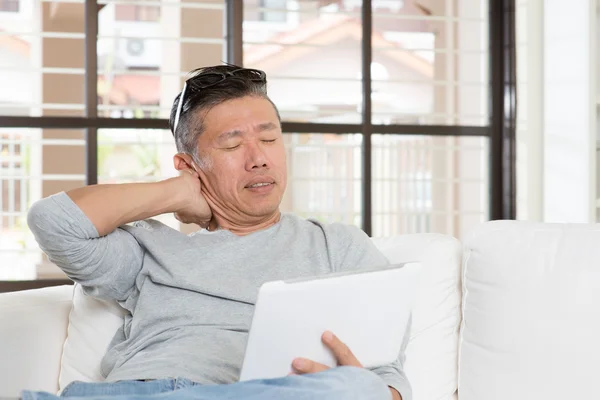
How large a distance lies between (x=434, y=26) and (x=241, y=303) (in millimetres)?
6127

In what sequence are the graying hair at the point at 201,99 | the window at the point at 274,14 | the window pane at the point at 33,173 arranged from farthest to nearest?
the window at the point at 274,14 < the window pane at the point at 33,173 < the graying hair at the point at 201,99

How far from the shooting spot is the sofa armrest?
1751mm

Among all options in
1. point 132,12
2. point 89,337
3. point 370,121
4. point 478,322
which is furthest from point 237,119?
point 132,12

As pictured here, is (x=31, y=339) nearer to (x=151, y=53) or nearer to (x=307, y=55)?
(x=307, y=55)

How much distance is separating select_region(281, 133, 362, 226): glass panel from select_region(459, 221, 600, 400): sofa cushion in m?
3.58

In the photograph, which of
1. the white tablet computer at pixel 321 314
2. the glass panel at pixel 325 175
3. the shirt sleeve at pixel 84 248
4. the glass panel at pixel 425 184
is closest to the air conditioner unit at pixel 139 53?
the glass panel at pixel 325 175

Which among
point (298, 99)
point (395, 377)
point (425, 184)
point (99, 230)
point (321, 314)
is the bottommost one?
point (395, 377)

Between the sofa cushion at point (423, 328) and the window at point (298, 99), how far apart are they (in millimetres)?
2822

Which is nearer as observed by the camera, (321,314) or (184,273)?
(321,314)

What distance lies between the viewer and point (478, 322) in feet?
5.81

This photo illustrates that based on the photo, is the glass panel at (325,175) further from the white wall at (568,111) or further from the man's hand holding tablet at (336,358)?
the man's hand holding tablet at (336,358)

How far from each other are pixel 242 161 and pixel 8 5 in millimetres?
6575

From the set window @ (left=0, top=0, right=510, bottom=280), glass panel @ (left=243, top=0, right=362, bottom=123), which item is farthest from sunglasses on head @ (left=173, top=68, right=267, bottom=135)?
glass panel @ (left=243, top=0, right=362, bottom=123)

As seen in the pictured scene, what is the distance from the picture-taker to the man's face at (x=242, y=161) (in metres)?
1.72
